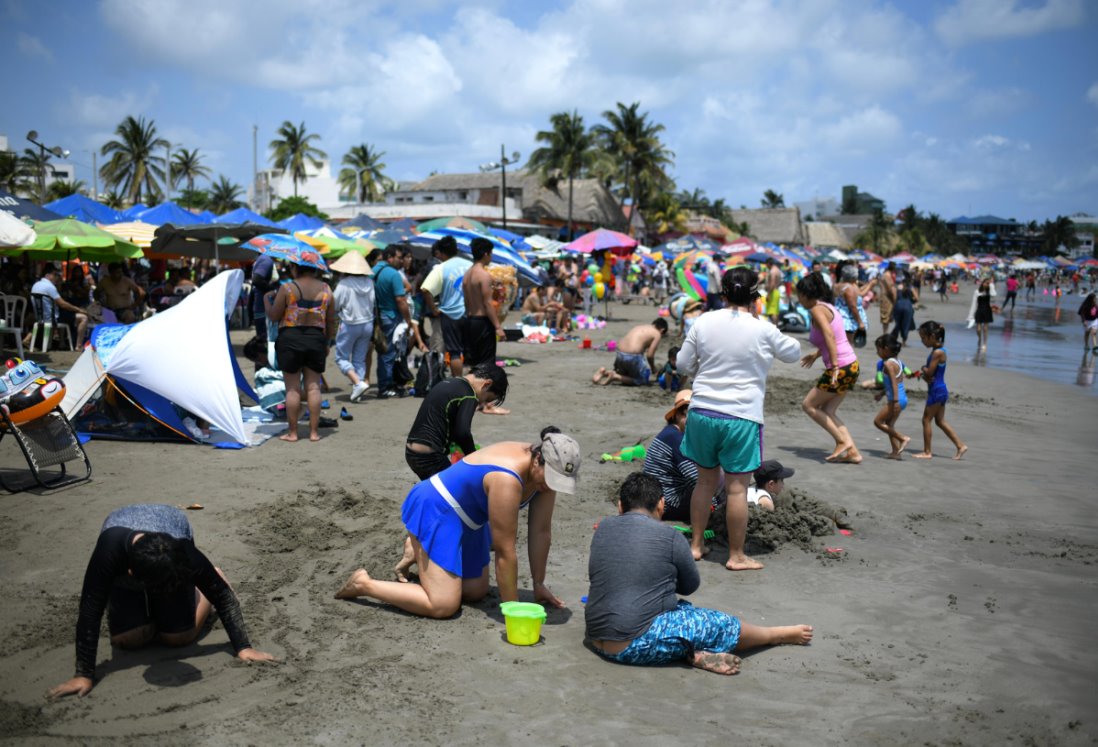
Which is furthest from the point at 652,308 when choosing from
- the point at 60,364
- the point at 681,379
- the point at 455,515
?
the point at 455,515

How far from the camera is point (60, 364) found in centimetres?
1326

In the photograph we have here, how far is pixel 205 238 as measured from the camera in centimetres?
1742

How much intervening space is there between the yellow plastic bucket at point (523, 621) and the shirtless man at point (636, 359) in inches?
340

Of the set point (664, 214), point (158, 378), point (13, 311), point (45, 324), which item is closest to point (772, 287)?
point (158, 378)

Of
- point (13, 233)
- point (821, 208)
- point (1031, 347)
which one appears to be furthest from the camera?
point (821, 208)

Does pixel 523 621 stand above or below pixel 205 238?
below

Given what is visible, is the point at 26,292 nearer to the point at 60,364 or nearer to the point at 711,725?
the point at 60,364

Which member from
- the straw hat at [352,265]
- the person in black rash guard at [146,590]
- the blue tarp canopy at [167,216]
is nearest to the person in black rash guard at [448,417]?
the person in black rash guard at [146,590]

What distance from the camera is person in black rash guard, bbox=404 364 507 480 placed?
5.20 meters

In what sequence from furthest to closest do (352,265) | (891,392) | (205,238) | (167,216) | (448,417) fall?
1. (167,216)
2. (205,238)
3. (352,265)
4. (891,392)
5. (448,417)

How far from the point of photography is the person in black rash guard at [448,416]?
520 centimetres

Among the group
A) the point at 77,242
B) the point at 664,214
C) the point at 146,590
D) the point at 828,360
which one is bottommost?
the point at 146,590

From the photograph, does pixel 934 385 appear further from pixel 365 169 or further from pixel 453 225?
pixel 365 169

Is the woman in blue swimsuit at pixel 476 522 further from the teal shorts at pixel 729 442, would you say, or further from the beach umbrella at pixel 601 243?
the beach umbrella at pixel 601 243
